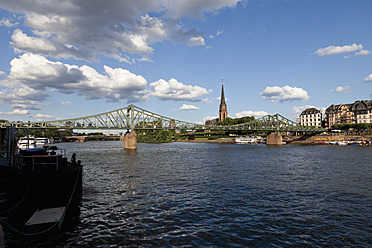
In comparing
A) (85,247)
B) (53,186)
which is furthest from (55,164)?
(85,247)

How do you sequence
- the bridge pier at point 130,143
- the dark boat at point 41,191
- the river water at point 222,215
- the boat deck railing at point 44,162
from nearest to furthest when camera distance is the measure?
the river water at point 222,215, the dark boat at point 41,191, the boat deck railing at point 44,162, the bridge pier at point 130,143

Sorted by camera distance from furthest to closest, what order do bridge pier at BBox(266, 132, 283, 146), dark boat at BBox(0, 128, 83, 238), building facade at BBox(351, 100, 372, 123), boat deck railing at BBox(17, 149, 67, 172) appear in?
building facade at BBox(351, 100, 372, 123), bridge pier at BBox(266, 132, 283, 146), boat deck railing at BBox(17, 149, 67, 172), dark boat at BBox(0, 128, 83, 238)

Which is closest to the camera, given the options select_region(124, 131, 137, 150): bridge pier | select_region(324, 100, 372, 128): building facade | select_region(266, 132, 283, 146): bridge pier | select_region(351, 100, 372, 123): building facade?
select_region(124, 131, 137, 150): bridge pier

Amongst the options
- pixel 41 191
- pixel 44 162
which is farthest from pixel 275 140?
pixel 41 191

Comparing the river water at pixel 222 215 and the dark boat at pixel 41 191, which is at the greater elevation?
the dark boat at pixel 41 191

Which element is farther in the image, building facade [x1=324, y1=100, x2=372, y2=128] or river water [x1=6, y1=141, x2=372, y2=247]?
building facade [x1=324, y1=100, x2=372, y2=128]

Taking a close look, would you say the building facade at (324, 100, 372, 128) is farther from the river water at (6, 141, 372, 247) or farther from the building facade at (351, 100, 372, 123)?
the river water at (6, 141, 372, 247)

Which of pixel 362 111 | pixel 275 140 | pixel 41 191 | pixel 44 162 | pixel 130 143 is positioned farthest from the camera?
pixel 362 111

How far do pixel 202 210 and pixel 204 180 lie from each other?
1209 cm

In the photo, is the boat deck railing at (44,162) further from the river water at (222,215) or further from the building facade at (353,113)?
the building facade at (353,113)

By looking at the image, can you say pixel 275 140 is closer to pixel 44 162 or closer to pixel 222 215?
pixel 222 215

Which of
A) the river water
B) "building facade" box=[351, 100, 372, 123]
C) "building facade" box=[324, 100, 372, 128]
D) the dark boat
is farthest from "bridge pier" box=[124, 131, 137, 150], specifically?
"building facade" box=[351, 100, 372, 123]

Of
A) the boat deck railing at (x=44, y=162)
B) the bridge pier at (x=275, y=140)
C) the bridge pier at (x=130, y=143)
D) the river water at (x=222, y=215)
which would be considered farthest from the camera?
the bridge pier at (x=275, y=140)

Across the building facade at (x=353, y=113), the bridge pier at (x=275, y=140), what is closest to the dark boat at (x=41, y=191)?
the bridge pier at (x=275, y=140)
